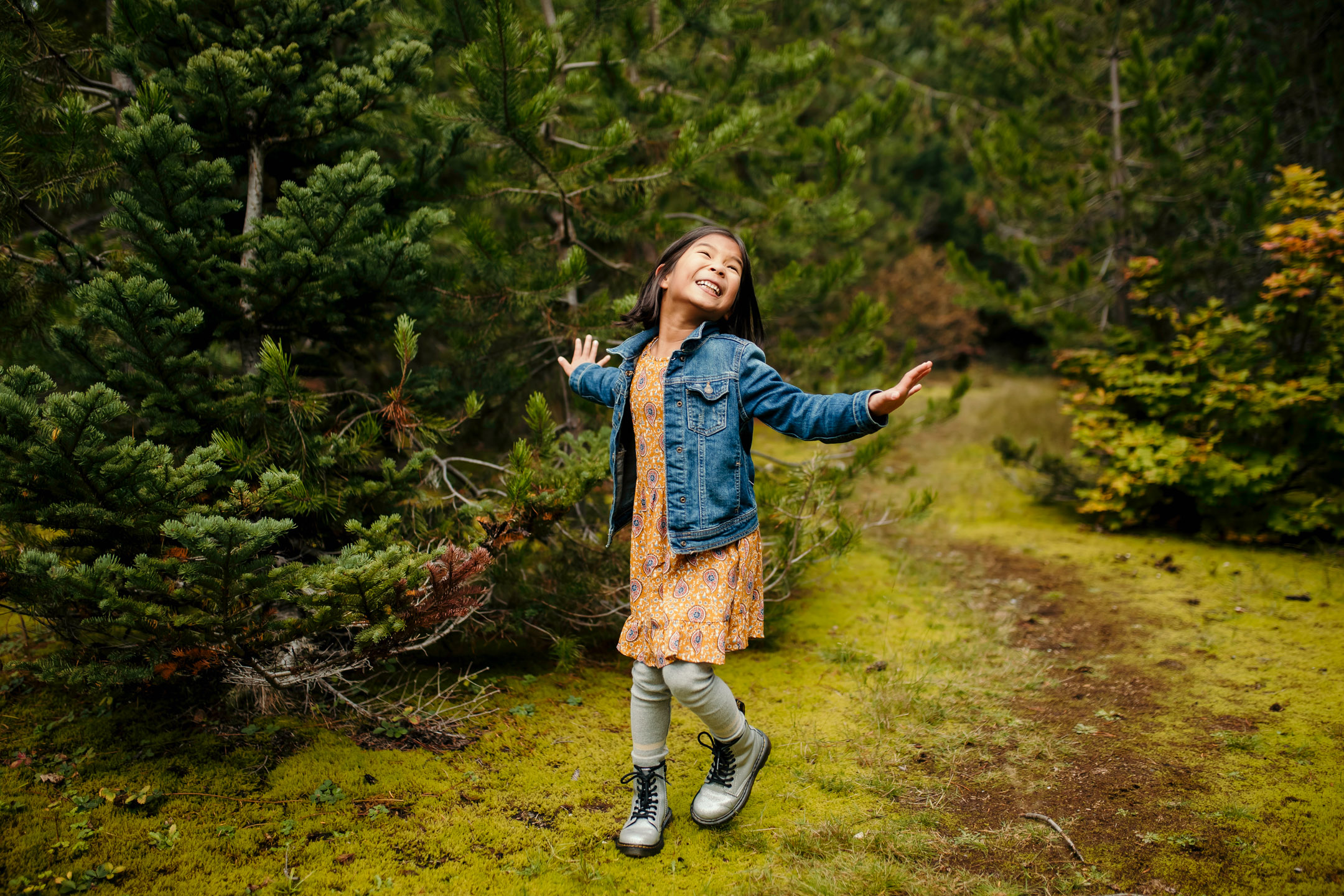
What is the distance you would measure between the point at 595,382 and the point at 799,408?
797 millimetres

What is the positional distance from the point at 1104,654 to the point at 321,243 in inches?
149

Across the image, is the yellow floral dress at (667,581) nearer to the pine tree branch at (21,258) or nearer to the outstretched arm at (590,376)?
the outstretched arm at (590,376)

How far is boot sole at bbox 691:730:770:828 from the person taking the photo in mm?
2381

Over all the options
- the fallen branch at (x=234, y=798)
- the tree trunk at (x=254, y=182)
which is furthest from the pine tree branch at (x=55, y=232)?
the fallen branch at (x=234, y=798)

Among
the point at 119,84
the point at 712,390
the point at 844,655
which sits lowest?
the point at 844,655

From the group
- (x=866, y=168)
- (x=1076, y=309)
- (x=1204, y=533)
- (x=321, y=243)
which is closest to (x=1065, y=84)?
(x=1076, y=309)

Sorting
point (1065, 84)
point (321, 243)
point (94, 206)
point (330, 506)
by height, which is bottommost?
point (330, 506)

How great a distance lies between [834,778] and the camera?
2635 mm

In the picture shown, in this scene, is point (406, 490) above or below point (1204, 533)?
above

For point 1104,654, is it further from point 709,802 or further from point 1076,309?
point 1076,309

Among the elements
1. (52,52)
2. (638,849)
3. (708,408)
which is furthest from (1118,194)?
(52,52)

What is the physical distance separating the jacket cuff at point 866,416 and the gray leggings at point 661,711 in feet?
2.70

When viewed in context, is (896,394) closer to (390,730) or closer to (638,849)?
(638,849)

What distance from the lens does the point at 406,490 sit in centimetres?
282
